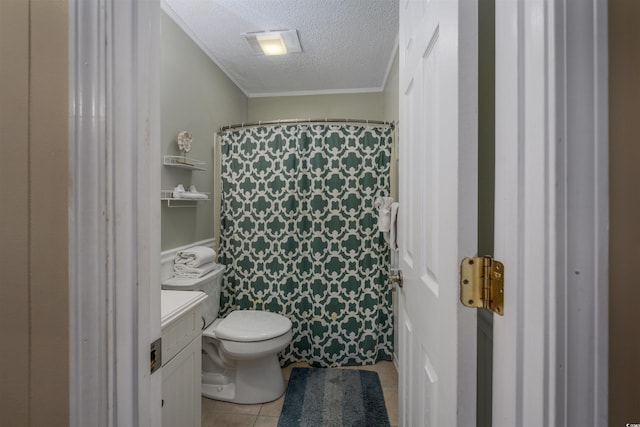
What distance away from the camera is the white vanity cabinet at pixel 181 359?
1.10m

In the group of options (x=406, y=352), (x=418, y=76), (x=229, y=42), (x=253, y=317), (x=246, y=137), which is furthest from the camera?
(x=246, y=137)

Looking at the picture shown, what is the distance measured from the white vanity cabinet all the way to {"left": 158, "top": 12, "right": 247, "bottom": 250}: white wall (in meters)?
0.66

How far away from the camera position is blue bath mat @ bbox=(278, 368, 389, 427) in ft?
5.77

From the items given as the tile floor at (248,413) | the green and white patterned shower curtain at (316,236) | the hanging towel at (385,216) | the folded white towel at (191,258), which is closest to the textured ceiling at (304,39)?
the green and white patterned shower curtain at (316,236)

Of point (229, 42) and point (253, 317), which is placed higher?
point (229, 42)

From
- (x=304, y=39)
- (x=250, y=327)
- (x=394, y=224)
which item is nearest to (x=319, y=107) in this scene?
(x=304, y=39)

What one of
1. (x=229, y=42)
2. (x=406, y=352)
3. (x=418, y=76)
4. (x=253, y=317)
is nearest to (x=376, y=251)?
(x=253, y=317)

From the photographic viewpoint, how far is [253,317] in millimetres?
2068

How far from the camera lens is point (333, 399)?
1.95 meters
